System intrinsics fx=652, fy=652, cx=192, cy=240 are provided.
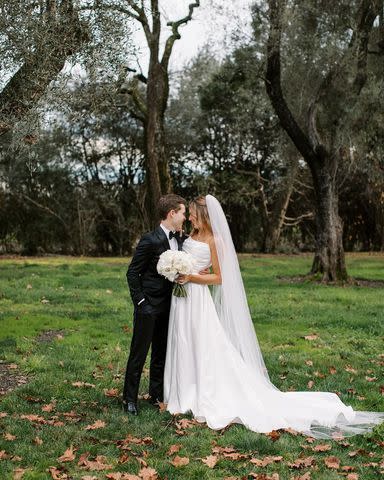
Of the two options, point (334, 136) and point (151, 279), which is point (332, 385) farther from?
point (334, 136)

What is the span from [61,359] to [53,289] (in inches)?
315

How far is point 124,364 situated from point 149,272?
282 cm

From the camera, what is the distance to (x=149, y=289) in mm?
7504

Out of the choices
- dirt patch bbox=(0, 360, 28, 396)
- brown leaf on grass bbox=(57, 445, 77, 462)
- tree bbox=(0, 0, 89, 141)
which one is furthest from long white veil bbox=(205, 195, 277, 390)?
tree bbox=(0, 0, 89, 141)

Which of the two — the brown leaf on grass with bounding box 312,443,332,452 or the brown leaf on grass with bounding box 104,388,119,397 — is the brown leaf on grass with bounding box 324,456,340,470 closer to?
the brown leaf on grass with bounding box 312,443,332,452

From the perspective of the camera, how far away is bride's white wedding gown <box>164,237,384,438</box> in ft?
22.7

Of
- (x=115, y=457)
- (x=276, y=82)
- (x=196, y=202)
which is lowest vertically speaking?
(x=115, y=457)

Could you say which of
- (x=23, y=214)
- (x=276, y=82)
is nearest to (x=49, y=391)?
(x=276, y=82)

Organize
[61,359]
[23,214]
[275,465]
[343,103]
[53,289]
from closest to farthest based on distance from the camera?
[275,465]
[61,359]
[53,289]
[343,103]
[23,214]

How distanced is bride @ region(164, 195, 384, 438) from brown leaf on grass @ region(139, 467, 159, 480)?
1.37 meters

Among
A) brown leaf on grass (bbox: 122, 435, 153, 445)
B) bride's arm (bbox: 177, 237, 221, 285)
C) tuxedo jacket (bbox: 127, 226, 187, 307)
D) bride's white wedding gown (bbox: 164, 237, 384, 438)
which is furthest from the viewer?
bride's arm (bbox: 177, 237, 221, 285)

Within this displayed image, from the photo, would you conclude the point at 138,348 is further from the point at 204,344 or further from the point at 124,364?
the point at 124,364

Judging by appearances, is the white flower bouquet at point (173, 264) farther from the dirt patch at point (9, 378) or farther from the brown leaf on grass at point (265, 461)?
the dirt patch at point (9, 378)

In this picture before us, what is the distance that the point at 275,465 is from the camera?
5.80 m
